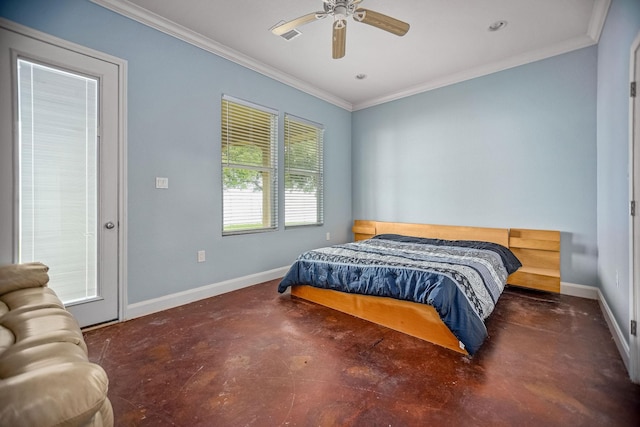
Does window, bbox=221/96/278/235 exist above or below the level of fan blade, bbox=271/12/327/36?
below

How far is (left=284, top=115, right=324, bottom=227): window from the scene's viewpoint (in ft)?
13.4

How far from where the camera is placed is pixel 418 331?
→ 222cm

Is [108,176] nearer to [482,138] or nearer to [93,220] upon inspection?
[93,220]

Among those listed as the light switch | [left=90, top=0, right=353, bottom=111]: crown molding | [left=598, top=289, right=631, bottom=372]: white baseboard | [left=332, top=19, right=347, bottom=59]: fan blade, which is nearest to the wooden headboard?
[left=598, top=289, right=631, bottom=372]: white baseboard

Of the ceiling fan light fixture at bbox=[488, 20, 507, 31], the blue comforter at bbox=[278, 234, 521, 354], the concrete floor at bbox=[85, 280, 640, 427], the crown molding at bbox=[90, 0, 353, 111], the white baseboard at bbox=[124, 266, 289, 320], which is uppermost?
the ceiling fan light fixture at bbox=[488, 20, 507, 31]

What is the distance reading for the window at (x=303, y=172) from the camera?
4098 millimetres

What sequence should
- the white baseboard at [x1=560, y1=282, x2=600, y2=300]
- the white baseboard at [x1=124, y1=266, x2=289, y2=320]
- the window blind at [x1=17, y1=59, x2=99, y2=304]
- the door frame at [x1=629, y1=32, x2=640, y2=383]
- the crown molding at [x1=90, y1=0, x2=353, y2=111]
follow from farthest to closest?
the white baseboard at [x1=560, y1=282, x2=600, y2=300], the white baseboard at [x1=124, y1=266, x2=289, y2=320], the crown molding at [x1=90, y1=0, x2=353, y2=111], the window blind at [x1=17, y1=59, x2=99, y2=304], the door frame at [x1=629, y1=32, x2=640, y2=383]

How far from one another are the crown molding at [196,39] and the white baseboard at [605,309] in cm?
416

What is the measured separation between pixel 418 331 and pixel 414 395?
2.34 feet

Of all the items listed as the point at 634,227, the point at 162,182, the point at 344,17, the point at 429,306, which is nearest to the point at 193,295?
the point at 162,182

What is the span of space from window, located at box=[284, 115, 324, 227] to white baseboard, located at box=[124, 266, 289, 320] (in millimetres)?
852

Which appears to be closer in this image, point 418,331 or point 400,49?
point 418,331

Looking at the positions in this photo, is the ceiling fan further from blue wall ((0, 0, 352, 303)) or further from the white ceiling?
blue wall ((0, 0, 352, 303))

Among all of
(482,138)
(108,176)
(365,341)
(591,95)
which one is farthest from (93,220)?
(591,95)
